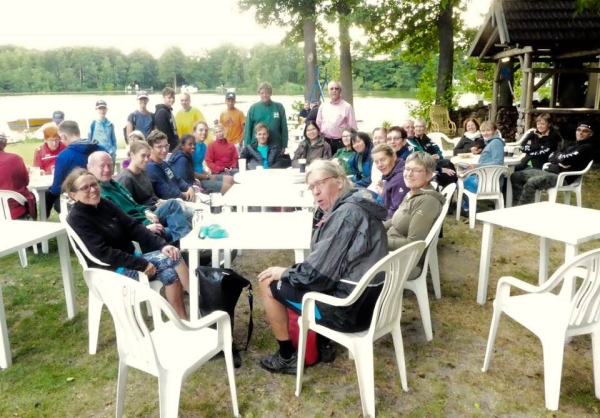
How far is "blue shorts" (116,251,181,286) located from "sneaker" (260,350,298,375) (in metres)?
0.74

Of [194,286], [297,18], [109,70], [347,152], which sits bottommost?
[194,286]

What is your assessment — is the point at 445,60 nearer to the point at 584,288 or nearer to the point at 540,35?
the point at 540,35

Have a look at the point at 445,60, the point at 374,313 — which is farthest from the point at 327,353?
the point at 445,60

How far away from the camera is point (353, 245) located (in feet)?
7.04

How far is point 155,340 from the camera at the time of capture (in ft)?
7.02

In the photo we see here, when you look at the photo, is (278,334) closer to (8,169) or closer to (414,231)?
(414,231)

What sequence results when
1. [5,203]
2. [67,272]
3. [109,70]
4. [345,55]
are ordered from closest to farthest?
1. [67,272]
2. [5,203]
3. [345,55]
4. [109,70]

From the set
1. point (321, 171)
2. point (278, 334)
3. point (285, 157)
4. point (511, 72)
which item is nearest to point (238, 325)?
point (278, 334)

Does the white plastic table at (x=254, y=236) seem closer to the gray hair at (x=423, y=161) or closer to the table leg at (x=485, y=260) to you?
the gray hair at (x=423, y=161)

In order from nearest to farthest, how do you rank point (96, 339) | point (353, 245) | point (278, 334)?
point (353, 245) → point (278, 334) → point (96, 339)

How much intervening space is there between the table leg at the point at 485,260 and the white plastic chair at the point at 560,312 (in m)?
0.86

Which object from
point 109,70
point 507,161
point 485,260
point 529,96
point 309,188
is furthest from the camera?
point 109,70

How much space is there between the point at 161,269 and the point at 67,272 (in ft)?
2.48

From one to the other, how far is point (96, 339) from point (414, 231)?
1989 millimetres
